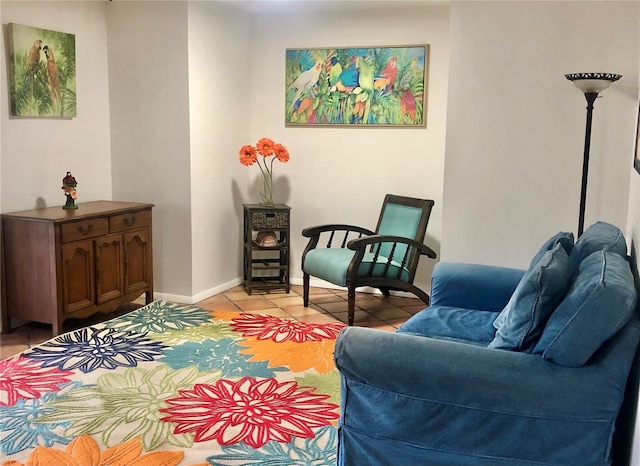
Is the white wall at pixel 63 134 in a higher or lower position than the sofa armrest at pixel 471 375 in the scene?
higher

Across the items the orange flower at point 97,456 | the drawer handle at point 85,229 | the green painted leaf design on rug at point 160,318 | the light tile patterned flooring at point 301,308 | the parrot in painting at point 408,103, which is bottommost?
the orange flower at point 97,456

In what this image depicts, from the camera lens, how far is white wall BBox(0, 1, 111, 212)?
3.88 meters

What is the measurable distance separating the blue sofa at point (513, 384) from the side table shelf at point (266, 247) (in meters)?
2.89

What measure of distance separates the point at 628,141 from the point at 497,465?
99.8 inches

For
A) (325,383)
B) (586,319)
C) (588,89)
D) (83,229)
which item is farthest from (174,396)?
(588,89)

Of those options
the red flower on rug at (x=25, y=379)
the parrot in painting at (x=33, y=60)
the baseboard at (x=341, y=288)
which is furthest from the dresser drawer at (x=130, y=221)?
the baseboard at (x=341, y=288)

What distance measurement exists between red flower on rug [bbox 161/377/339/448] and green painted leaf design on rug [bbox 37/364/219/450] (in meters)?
0.07

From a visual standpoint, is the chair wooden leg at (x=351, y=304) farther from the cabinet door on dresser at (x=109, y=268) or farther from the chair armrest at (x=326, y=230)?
the cabinet door on dresser at (x=109, y=268)

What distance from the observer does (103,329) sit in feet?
12.9

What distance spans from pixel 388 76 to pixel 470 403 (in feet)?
11.3

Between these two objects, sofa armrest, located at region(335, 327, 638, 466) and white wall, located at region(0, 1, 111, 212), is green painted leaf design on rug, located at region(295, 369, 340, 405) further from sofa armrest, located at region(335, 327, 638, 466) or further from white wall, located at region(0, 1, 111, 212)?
white wall, located at region(0, 1, 111, 212)

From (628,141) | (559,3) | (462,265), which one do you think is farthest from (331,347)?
(559,3)

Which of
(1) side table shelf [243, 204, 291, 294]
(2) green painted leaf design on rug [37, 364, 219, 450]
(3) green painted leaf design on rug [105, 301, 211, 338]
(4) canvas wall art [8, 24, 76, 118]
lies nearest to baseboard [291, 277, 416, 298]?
(1) side table shelf [243, 204, 291, 294]

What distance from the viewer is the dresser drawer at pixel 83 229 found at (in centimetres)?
372
